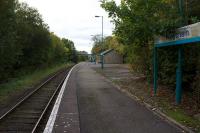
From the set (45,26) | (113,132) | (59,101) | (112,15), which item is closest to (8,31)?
(112,15)

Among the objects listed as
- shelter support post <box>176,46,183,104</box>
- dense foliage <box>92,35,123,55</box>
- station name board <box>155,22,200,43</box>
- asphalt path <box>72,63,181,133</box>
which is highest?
dense foliage <box>92,35,123,55</box>

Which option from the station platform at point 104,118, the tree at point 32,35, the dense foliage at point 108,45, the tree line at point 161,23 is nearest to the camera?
the station platform at point 104,118

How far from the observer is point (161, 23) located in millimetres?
14852

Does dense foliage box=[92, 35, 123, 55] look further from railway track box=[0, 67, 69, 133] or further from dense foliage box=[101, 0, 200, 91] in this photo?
railway track box=[0, 67, 69, 133]

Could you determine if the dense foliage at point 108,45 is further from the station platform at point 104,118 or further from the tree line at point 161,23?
the station platform at point 104,118

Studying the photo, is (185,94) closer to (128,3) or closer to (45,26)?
(128,3)

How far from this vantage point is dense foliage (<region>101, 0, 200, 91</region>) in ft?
48.5

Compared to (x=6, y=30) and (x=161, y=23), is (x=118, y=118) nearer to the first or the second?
(x=161, y=23)

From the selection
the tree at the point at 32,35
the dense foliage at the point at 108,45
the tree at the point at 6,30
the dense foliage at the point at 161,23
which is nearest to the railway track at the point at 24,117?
the dense foliage at the point at 161,23

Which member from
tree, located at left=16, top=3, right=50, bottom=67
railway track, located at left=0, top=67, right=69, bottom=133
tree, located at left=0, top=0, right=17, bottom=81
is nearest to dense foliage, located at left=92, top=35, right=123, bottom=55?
tree, located at left=16, top=3, right=50, bottom=67

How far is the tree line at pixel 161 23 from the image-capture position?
14.8m

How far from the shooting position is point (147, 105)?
14.1 m

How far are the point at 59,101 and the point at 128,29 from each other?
502cm

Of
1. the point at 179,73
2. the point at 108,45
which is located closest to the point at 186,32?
the point at 179,73
